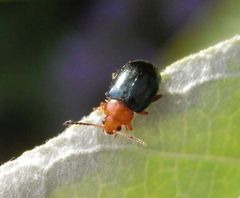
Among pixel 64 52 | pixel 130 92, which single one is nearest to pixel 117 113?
pixel 130 92

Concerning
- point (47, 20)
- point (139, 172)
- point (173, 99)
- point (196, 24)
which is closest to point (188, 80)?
point (173, 99)

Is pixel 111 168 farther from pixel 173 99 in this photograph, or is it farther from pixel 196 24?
pixel 196 24

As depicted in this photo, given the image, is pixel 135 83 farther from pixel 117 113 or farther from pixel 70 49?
pixel 70 49

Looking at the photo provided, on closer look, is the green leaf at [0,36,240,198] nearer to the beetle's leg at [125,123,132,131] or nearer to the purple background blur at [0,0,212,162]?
the beetle's leg at [125,123,132,131]

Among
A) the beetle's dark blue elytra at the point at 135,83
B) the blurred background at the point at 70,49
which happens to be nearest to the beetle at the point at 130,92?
the beetle's dark blue elytra at the point at 135,83

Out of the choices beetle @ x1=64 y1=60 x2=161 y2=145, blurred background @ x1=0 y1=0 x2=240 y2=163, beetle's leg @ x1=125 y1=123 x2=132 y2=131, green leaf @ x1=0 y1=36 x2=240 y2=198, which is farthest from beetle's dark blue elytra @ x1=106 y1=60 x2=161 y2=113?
blurred background @ x1=0 y1=0 x2=240 y2=163

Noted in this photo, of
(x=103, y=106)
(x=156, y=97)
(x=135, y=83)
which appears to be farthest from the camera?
(x=135, y=83)
